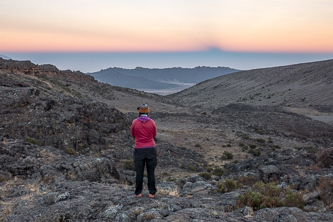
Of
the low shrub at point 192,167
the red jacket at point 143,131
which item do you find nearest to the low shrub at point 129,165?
the low shrub at point 192,167

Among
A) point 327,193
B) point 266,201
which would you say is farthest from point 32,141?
point 327,193

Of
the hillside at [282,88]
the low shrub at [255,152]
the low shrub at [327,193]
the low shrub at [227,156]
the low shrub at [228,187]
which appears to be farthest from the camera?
the hillside at [282,88]

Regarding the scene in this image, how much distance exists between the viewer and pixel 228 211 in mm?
6977

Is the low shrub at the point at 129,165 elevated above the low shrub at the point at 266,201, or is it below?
below

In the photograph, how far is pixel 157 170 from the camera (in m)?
16.0

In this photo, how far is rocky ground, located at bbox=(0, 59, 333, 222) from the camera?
6730 mm

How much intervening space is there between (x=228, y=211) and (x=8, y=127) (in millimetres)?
13755

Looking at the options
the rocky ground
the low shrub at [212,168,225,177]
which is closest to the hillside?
the rocky ground

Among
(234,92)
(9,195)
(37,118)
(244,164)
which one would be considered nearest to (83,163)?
(9,195)

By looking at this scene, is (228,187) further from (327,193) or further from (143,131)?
(143,131)

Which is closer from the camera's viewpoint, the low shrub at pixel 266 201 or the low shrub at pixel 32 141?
the low shrub at pixel 266 201

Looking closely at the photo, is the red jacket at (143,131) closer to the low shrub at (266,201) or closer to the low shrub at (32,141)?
the low shrub at (266,201)

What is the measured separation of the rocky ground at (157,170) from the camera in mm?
6730

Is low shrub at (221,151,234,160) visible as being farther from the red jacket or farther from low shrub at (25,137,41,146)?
the red jacket
